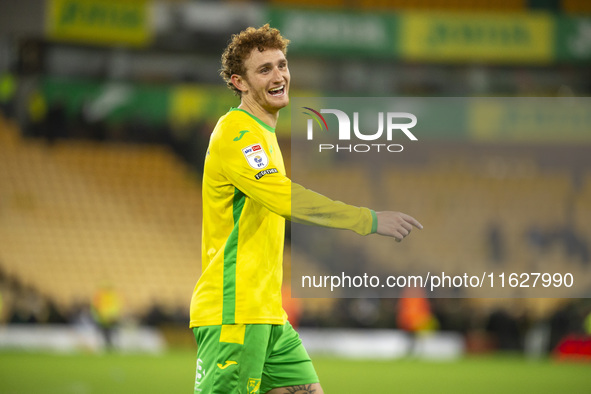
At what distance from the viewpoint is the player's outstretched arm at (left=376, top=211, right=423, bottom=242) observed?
3385 millimetres

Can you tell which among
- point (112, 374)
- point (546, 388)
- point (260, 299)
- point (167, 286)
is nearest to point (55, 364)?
point (112, 374)

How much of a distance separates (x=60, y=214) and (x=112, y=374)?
8731 millimetres

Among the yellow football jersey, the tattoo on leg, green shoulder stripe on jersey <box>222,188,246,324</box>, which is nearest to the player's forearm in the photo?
the yellow football jersey

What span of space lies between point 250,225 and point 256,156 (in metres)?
0.30

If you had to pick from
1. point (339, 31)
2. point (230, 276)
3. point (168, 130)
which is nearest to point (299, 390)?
point (230, 276)

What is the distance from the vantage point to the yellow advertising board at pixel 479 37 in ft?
65.4

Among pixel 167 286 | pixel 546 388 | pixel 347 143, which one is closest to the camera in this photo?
pixel 347 143

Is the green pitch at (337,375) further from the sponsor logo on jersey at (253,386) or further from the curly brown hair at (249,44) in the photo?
the curly brown hair at (249,44)

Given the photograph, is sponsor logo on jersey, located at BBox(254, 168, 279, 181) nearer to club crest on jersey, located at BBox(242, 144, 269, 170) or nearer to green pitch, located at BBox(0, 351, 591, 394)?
club crest on jersey, located at BBox(242, 144, 269, 170)

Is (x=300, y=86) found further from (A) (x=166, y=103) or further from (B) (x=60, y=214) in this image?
(B) (x=60, y=214)

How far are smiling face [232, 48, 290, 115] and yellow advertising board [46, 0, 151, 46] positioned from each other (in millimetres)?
16198

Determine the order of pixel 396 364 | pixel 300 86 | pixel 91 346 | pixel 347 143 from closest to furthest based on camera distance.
A: pixel 347 143 → pixel 396 364 → pixel 91 346 → pixel 300 86

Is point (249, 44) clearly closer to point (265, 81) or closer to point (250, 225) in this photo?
point (265, 81)

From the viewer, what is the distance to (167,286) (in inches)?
770
